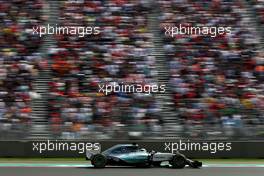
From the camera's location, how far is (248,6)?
28844 mm

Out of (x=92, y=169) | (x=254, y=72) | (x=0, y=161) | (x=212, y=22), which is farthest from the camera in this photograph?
(x=212, y=22)

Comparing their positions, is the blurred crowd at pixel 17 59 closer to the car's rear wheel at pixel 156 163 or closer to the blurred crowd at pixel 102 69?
the blurred crowd at pixel 102 69

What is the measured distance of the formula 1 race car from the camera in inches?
711

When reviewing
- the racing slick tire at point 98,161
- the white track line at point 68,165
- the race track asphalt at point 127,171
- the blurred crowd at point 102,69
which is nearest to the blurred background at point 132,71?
the blurred crowd at point 102,69

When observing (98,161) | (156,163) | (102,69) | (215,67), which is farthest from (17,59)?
(156,163)

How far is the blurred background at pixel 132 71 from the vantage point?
2202cm

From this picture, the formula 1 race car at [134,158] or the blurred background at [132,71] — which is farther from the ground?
the blurred background at [132,71]

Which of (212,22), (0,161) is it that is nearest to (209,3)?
(212,22)

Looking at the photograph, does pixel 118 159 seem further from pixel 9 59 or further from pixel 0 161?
pixel 9 59

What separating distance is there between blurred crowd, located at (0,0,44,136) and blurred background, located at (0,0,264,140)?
0.04m

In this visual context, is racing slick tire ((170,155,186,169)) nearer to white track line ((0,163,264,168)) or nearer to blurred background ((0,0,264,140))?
white track line ((0,163,264,168))

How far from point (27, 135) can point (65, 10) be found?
27.8 feet

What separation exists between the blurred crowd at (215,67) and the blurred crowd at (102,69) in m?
1.17

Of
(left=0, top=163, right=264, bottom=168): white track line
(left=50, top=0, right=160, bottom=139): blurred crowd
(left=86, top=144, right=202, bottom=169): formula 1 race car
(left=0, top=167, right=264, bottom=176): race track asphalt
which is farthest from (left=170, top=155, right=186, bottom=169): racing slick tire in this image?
(left=50, top=0, right=160, bottom=139): blurred crowd
